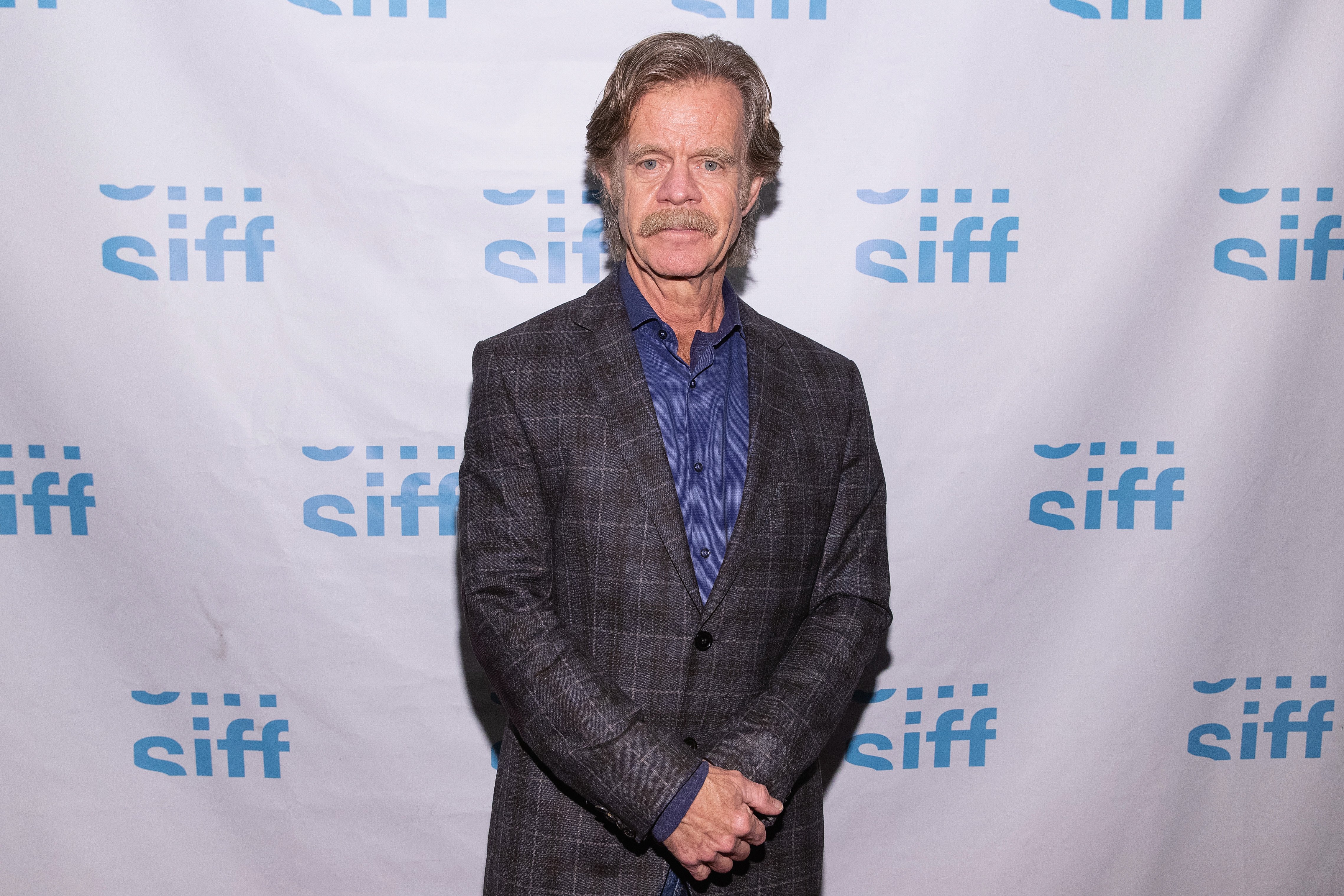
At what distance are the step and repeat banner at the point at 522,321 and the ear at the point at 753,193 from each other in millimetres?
438

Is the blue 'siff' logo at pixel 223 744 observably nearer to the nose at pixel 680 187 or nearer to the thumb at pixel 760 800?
the thumb at pixel 760 800

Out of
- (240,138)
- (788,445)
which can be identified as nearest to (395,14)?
(240,138)

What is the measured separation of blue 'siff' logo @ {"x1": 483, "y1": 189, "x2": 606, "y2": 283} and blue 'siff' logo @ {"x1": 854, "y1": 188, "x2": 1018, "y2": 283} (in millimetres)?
515

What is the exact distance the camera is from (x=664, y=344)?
4.64 ft

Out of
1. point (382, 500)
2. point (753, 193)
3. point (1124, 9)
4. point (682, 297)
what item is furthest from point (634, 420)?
point (1124, 9)

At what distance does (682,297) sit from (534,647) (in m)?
0.54

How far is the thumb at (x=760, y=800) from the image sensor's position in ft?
4.04

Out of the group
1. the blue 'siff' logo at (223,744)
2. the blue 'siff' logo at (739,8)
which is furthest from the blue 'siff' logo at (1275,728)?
the blue 'siff' logo at (223,744)

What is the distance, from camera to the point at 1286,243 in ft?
6.61

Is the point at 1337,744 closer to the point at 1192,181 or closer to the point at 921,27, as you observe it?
the point at 1192,181

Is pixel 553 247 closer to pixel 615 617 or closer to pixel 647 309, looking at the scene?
pixel 647 309

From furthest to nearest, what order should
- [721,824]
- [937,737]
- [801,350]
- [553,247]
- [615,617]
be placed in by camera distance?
[937,737], [553,247], [801,350], [615,617], [721,824]

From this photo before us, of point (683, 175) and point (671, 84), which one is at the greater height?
point (671, 84)

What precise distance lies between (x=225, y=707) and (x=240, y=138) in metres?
1.09
